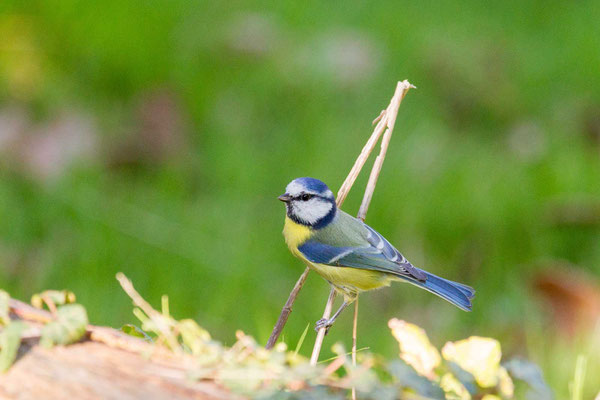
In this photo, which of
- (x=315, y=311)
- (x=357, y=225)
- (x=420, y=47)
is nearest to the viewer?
(x=357, y=225)

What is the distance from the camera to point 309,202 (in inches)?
55.2

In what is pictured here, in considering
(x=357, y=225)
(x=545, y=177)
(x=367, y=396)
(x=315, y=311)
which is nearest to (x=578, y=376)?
(x=367, y=396)

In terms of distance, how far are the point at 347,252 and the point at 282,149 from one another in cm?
107

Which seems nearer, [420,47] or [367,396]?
[367,396]

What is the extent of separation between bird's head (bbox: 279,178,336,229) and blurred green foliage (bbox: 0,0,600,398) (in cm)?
36

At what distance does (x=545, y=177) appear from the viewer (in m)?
2.37

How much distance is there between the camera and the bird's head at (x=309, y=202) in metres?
1.33

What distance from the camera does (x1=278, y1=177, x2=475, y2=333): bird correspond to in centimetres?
134

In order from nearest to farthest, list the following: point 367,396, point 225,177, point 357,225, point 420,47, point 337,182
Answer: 1. point 367,396
2. point 357,225
3. point 337,182
4. point 225,177
5. point 420,47

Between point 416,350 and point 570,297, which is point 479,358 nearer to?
point 416,350

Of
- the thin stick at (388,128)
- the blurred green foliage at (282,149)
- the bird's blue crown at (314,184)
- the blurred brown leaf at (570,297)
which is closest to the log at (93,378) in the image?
the thin stick at (388,128)

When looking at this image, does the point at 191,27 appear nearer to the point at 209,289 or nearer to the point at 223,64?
the point at 223,64

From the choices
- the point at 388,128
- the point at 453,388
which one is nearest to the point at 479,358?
the point at 453,388

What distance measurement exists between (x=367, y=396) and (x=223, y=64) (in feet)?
6.52
